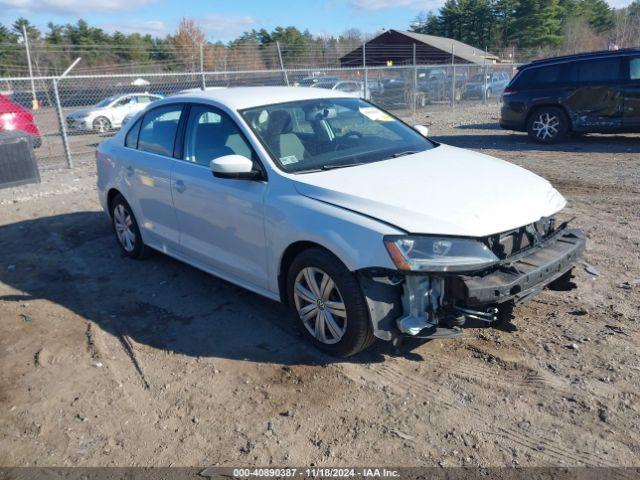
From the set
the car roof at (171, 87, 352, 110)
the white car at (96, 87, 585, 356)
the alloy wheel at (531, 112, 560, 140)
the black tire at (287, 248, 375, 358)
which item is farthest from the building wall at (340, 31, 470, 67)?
the black tire at (287, 248, 375, 358)

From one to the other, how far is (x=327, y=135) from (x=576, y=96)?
9031 mm

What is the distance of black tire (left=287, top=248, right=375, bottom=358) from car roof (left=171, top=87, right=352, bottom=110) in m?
1.51

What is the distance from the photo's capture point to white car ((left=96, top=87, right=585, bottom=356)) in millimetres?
3307

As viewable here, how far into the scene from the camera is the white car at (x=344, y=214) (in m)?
3.31

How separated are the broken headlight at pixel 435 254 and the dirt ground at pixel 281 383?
29.8 inches

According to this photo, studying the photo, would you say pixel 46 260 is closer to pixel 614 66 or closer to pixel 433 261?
pixel 433 261

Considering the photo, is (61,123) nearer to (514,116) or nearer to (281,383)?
(514,116)

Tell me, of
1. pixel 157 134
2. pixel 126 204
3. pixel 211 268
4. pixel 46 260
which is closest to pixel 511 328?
pixel 211 268

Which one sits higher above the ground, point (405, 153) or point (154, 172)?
point (405, 153)

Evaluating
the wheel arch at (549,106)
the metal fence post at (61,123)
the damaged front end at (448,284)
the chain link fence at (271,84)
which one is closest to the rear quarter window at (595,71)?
the wheel arch at (549,106)

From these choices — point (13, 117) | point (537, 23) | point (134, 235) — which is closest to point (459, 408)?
point (134, 235)

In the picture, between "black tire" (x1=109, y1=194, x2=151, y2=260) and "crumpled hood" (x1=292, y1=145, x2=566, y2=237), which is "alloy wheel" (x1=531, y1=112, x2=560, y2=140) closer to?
"crumpled hood" (x1=292, y1=145, x2=566, y2=237)

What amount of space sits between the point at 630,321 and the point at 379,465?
2.36 m

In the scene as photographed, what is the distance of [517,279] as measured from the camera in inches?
130
